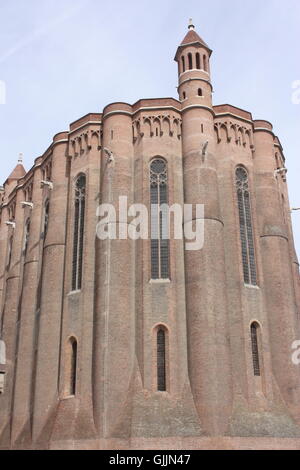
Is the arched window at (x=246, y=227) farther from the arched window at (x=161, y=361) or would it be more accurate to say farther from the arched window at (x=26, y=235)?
the arched window at (x=26, y=235)

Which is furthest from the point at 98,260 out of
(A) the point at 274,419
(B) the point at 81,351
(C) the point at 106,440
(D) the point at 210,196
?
(A) the point at 274,419

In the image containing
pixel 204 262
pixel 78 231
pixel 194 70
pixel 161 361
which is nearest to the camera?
pixel 161 361

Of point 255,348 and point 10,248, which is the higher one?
point 10,248

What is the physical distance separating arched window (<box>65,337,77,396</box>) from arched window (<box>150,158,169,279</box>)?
179 inches

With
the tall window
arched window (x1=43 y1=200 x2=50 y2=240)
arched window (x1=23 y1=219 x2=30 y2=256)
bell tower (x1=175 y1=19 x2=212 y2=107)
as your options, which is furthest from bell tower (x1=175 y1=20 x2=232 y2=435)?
the tall window

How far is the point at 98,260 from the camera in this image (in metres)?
22.9

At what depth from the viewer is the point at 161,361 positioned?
2120 cm

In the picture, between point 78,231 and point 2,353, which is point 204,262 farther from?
point 2,353

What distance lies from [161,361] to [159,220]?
615cm

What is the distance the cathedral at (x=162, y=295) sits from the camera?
1998cm

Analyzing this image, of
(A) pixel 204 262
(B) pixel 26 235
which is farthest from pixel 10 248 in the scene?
(A) pixel 204 262

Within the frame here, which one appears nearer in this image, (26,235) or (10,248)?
(26,235)

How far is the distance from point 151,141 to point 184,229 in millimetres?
4686

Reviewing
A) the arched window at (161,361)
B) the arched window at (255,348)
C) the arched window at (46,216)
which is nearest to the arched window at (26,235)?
the arched window at (46,216)
